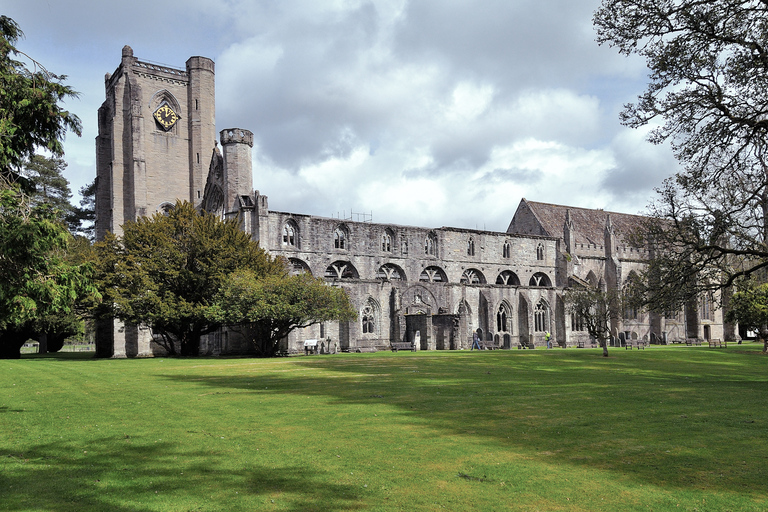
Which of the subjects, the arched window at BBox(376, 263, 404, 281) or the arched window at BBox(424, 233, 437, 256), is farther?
the arched window at BBox(424, 233, 437, 256)

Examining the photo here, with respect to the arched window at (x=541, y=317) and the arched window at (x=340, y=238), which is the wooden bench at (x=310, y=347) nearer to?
the arched window at (x=340, y=238)

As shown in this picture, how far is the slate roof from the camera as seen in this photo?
2803 inches

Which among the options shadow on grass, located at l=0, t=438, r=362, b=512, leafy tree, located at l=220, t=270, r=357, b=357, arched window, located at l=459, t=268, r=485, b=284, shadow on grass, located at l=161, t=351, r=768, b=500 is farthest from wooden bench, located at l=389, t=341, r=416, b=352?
shadow on grass, located at l=0, t=438, r=362, b=512

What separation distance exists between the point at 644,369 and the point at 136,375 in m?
19.1

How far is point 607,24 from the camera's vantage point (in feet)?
51.0

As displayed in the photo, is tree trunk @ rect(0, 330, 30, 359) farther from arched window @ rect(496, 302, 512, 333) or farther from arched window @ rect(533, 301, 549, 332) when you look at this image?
arched window @ rect(533, 301, 549, 332)

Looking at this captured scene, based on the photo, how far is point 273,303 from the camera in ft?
115

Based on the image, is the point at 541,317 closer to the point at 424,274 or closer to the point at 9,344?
the point at 424,274

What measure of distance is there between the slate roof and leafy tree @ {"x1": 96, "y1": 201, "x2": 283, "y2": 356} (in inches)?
1593

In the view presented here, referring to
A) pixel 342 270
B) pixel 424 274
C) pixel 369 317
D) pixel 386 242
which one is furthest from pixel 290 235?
pixel 424 274

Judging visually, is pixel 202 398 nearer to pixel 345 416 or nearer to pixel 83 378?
pixel 345 416

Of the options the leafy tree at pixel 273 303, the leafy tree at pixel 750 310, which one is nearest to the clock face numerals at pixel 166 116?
the leafy tree at pixel 273 303

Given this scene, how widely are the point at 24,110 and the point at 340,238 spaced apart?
41.0 metres

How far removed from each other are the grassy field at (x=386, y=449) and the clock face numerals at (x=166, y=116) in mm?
49149
